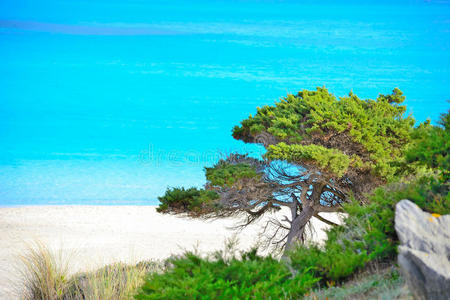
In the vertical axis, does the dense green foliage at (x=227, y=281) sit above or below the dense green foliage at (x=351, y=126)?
below

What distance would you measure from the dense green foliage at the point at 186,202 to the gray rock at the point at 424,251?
4.14 metres

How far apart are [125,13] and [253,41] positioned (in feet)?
31.8

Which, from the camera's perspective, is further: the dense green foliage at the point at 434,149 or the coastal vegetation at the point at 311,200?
the dense green foliage at the point at 434,149

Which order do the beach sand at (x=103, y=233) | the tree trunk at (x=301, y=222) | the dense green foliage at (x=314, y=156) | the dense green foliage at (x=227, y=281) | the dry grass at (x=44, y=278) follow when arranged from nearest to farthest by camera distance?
the dense green foliage at (x=227, y=281) < the dry grass at (x=44, y=278) < the dense green foliage at (x=314, y=156) < the tree trunk at (x=301, y=222) < the beach sand at (x=103, y=233)

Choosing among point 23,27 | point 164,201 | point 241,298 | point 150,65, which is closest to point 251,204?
point 164,201

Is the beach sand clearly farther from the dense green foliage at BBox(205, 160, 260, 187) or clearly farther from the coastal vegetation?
the dense green foliage at BBox(205, 160, 260, 187)

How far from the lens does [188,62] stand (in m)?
36.0

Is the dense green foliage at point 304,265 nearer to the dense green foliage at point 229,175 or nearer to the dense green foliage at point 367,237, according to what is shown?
the dense green foliage at point 367,237

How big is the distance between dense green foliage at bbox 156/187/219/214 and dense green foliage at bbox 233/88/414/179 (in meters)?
1.44

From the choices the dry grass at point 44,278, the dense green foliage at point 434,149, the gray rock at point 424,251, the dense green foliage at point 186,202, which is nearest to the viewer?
the gray rock at point 424,251

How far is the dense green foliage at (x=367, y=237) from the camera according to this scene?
164 inches

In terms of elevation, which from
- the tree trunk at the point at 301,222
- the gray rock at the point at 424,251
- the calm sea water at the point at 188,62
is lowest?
the gray rock at the point at 424,251

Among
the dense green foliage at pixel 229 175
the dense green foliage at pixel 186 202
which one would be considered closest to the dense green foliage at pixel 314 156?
the dense green foliage at pixel 229 175

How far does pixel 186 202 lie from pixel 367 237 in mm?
3949
